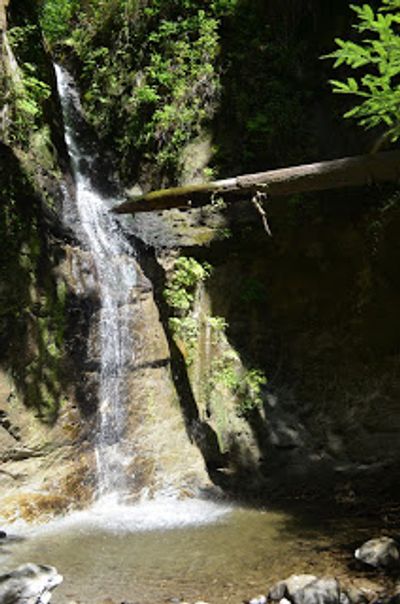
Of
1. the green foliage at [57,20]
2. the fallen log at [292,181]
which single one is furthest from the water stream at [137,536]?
the green foliage at [57,20]

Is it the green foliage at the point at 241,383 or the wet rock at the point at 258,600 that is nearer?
the wet rock at the point at 258,600

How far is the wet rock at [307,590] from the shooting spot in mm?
3811

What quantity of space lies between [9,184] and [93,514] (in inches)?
173

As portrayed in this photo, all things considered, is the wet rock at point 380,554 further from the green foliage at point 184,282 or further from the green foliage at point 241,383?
the green foliage at point 184,282

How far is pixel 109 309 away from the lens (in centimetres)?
784

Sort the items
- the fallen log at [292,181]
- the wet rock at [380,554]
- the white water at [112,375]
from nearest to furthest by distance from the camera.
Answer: the wet rock at [380,554], the fallen log at [292,181], the white water at [112,375]

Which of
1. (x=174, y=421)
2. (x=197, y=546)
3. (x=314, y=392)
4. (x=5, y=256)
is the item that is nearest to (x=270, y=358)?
(x=314, y=392)

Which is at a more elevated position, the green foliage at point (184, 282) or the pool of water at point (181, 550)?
the green foliage at point (184, 282)

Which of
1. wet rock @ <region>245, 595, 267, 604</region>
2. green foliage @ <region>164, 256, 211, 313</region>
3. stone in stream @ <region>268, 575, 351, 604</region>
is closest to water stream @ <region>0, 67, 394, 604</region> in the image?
wet rock @ <region>245, 595, 267, 604</region>

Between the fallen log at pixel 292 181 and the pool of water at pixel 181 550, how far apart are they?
11.4ft

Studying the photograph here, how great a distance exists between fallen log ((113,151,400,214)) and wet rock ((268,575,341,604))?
Result: 3612 millimetres

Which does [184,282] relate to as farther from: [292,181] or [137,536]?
[137,536]

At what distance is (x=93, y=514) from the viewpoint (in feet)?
21.0

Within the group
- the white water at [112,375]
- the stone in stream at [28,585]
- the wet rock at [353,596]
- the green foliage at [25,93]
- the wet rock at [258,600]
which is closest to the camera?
the stone in stream at [28,585]
